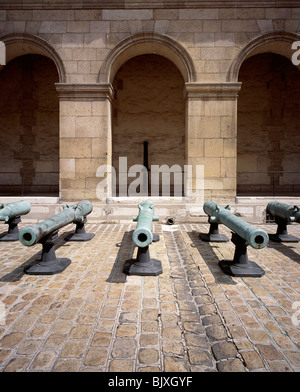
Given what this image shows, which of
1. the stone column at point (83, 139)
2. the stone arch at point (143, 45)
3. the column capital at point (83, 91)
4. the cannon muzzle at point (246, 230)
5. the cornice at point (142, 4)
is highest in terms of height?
the cornice at point (142, 4)

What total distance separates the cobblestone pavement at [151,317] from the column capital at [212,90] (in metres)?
4.32

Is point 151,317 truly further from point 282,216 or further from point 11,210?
point 11,210

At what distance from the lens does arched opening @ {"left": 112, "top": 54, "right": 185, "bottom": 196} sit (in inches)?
368

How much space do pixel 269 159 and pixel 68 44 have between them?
790 centimetres

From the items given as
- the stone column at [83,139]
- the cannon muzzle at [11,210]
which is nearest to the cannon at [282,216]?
the stone column at [83,139]

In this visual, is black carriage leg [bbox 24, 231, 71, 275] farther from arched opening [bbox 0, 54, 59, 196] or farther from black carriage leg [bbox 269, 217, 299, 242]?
arched opening [bbox 0, 54, 59, 196]

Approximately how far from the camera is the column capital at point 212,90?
20.6ft

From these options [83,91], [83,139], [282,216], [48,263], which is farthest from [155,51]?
[48,263]

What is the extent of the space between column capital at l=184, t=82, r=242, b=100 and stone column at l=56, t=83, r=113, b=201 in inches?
85.3

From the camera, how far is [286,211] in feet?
14.6

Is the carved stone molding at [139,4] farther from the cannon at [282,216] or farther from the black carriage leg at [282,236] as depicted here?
the black carriage leg at [282,236]

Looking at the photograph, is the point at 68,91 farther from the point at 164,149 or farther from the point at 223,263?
the point at 223,263

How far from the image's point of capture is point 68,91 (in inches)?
249

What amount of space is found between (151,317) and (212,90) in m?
5.81
